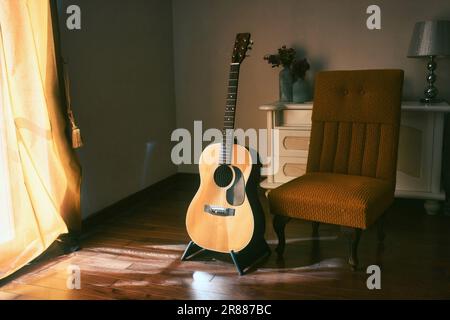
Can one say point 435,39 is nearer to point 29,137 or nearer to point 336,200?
point 336,200

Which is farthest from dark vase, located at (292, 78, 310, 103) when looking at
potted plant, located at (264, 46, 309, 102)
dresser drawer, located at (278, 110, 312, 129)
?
dresser drawer, located at (278, 110, 312, 129)

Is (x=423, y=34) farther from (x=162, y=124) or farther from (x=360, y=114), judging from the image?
(x=162, y=124)

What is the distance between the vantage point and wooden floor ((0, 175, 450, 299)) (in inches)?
72.5

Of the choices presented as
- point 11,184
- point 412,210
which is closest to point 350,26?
point 412,210

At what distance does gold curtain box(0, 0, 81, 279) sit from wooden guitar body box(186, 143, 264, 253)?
2.32ft

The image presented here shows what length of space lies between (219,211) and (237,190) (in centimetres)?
13

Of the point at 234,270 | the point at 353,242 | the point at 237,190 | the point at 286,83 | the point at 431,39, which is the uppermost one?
the point at 431,39

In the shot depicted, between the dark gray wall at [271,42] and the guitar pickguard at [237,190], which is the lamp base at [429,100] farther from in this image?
the guitar pickguard at [237,190]

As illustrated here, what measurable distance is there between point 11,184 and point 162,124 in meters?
1.59

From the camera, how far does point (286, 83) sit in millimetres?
3059

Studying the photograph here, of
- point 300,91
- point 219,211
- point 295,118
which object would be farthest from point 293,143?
point 219,211

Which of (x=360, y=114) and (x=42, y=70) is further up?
(x=42, y=70)

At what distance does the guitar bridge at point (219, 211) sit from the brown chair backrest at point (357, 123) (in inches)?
24.2
